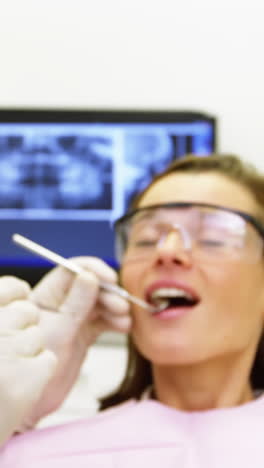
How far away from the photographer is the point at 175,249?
1.11 m

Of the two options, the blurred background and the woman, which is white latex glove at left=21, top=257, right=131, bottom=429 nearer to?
the woman

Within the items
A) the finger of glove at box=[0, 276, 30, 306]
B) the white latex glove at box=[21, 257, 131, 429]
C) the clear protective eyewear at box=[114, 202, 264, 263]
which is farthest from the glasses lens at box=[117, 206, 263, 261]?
the finger of glove at box=[0, 276, 30, 306]

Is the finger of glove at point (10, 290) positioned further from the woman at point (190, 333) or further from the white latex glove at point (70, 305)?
the woman at point (190, 333)

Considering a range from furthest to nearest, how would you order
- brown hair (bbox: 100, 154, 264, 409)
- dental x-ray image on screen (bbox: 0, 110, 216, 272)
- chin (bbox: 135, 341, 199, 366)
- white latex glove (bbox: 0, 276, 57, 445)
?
1. dental x-ray image on screen (bbox: 0, 110, 216, 272)
2. brown hair (bbox: 100, 154, 264, 409)
3. chin (bbox: 135, 341, 199, 366)
4. white latex glove (bbox: 0, 276, 57, 445)

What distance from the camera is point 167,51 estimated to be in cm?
215

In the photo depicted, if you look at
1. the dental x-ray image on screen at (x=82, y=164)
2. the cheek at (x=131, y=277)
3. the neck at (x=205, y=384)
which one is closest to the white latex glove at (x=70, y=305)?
the cheek at (x=131, y=277)

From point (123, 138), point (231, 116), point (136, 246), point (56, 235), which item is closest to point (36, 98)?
point (123, 138)

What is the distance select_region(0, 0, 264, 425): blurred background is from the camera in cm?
213

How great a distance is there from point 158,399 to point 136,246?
0.32 metres

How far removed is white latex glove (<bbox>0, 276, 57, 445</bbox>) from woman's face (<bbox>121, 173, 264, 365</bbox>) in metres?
0.22

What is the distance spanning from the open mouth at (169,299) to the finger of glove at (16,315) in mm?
249

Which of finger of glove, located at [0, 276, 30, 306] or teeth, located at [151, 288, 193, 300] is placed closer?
finger of glove, located at [0, 276, 30, 306]

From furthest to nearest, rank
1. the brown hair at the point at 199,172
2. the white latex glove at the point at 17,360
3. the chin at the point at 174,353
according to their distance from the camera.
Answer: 1. the brown hair at the point at 199,172
2. the chin at the point at 174,353
3. the white latex glove at the point at 17,360

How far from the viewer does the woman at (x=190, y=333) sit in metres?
1.03
